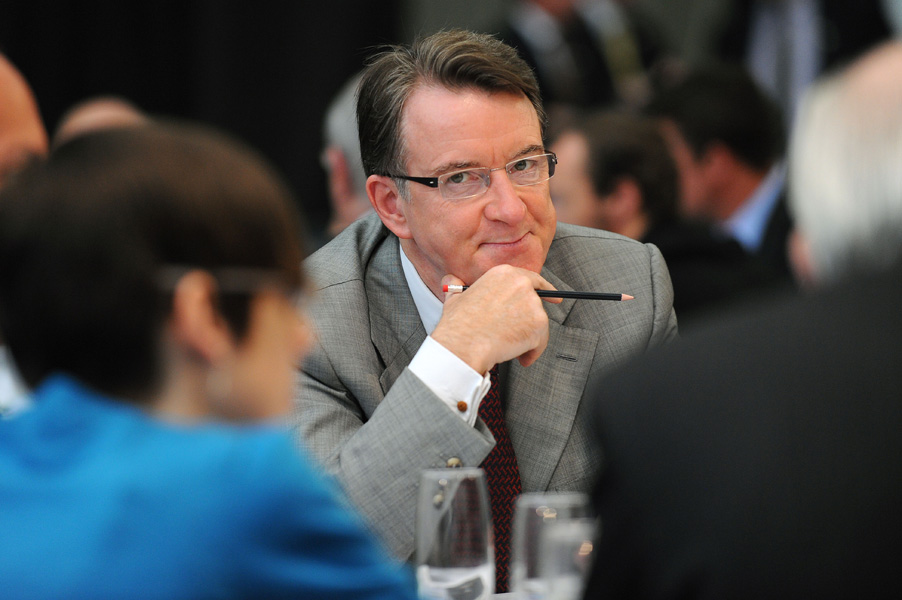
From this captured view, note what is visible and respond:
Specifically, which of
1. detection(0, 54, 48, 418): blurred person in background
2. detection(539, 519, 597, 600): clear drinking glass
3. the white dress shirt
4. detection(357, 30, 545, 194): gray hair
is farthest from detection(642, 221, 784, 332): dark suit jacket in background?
detection(539, 519, 597, 600): clear drinking glass

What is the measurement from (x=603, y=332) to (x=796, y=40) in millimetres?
4470

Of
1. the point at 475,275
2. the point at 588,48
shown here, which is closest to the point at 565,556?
the point at 475,275

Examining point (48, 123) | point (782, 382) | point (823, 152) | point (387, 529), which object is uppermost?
point (48, 123)

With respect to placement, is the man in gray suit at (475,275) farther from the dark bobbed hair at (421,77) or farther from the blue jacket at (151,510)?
the blue jacket at (151,510)

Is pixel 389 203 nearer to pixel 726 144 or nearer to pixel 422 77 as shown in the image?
pixel 422 77

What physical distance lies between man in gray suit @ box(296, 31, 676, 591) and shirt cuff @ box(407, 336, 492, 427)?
2 cm

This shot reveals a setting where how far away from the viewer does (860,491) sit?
0.95 m

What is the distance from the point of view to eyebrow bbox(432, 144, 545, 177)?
6.92ft

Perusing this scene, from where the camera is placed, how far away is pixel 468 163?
2.11 m

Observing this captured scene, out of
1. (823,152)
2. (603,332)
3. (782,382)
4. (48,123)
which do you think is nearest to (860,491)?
(782,382)

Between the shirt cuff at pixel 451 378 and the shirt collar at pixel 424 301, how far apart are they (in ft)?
1.24

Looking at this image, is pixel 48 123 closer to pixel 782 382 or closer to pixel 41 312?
pixel 41 312

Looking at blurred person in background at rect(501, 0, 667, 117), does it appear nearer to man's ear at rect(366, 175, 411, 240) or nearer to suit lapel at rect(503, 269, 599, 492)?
man's ear at rect(366, 175, 411, 240)

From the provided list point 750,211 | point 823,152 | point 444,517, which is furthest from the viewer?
point 750,211
